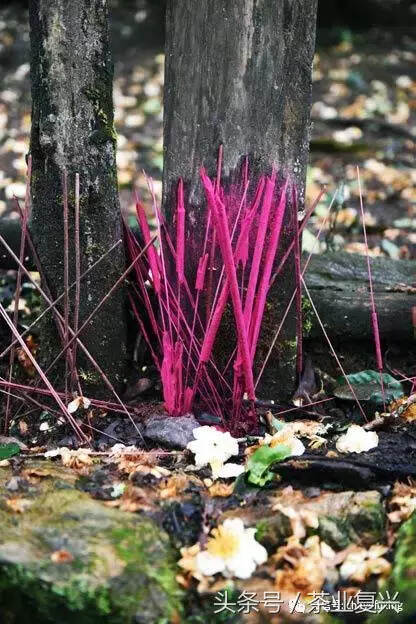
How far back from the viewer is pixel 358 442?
201 cm

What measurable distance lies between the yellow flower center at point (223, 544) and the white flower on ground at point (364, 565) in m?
0.24

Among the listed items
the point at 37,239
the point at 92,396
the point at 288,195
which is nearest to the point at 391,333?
the point at 288,195

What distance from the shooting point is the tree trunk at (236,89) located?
213 centimetres

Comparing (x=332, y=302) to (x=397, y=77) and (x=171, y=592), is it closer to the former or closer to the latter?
(x=171, y=592)

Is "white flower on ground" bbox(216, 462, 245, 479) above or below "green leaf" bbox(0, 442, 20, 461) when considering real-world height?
above

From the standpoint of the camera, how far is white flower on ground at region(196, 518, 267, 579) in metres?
1.57

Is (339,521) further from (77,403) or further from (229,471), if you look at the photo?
(77,403)

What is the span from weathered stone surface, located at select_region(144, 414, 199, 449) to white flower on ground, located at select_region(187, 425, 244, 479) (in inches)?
3.6

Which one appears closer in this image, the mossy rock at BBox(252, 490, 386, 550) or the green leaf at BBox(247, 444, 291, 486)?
the mossy rock at BBox(252, 490, 386, 550)

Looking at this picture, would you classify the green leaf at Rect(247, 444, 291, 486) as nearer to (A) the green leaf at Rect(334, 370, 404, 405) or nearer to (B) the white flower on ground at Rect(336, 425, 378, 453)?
(B) the white flower on ground at Rect(336, 425, 378, 453)

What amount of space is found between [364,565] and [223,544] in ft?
1.03

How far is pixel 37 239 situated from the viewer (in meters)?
2.30

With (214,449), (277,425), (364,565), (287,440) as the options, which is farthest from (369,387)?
(364,565)

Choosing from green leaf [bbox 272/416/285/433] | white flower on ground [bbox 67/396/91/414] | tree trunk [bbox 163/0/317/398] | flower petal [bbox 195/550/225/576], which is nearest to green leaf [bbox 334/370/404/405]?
green leaf [bbox 272/416/285/433]
